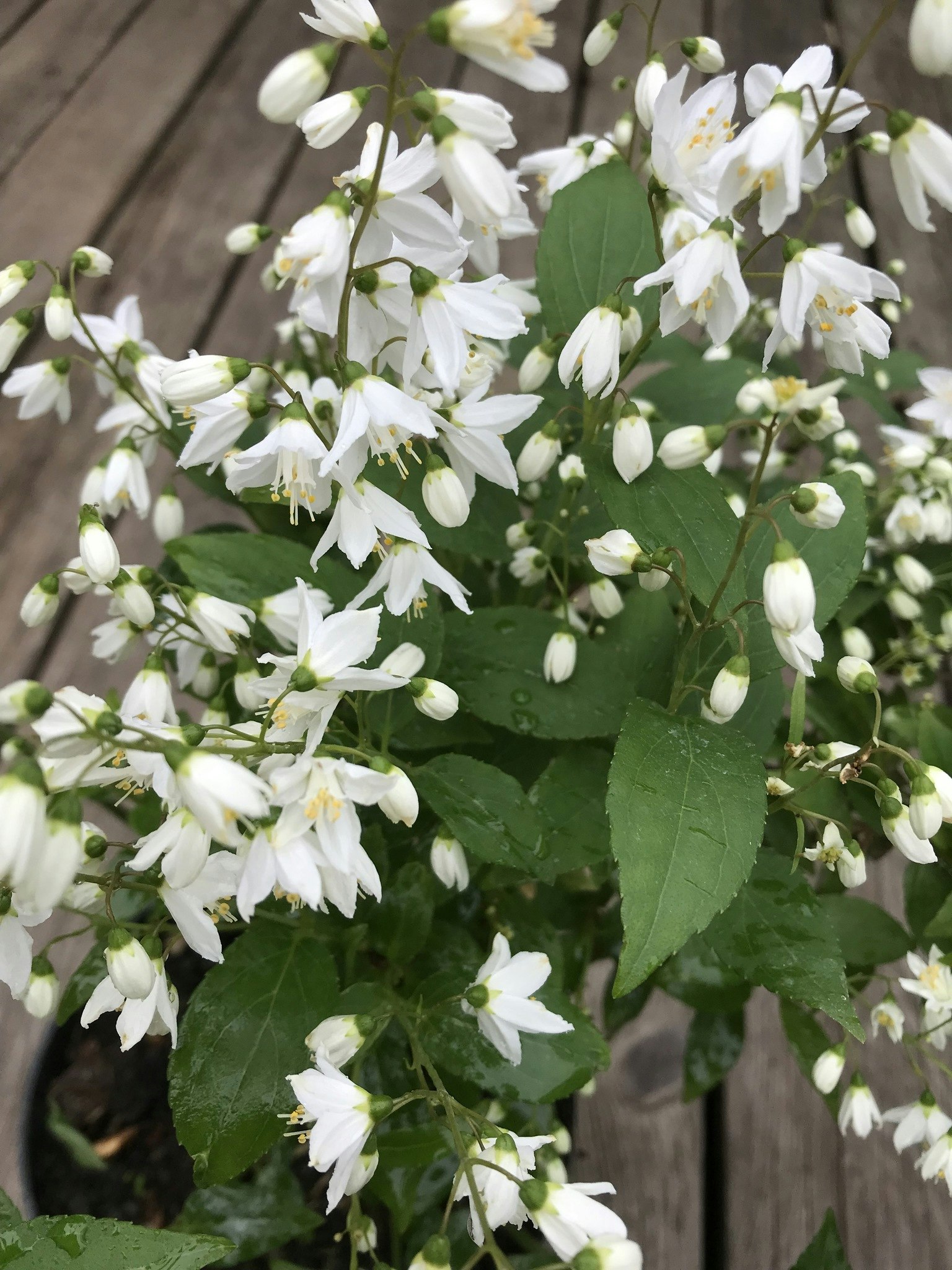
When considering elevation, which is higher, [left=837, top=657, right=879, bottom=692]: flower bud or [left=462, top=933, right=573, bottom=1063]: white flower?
[left=837, top=657, right=879, bottom=692]: flower bud

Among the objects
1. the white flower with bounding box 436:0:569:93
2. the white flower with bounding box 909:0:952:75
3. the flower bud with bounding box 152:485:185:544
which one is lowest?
the flower bud with bounding box 152:485:185:544

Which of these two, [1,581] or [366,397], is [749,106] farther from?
[1,581]

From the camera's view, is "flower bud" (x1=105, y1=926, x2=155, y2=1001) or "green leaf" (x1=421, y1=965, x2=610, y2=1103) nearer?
"flower bud" (x1=105, y1=926, x2=155, y2=1001)

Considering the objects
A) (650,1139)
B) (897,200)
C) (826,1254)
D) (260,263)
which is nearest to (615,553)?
(826,1254)

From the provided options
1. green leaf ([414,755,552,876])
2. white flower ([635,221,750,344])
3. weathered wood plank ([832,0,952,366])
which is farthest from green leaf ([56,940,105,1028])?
weathered wood plank ([832,0,952,366])

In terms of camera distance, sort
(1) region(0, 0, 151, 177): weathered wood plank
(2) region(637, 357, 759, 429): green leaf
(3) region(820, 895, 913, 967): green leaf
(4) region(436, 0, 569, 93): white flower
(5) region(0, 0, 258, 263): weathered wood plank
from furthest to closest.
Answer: (1) region(0, 0, 151, 177): weathered wood plank, (5) region(0, 0, 258, 263): weathered wood plank, (2) region(637, 357, 759, 429): green leaf, (3) region(820, 895, 913, 967): green leaf, (4) region(436, 0, 569, 93): white flower

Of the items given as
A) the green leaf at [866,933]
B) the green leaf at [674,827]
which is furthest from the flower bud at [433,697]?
the green leaf at [866,933]

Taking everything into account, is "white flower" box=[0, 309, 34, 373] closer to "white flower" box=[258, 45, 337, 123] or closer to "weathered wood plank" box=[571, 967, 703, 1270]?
"white flower" box=[258, 45, 337, 123]
